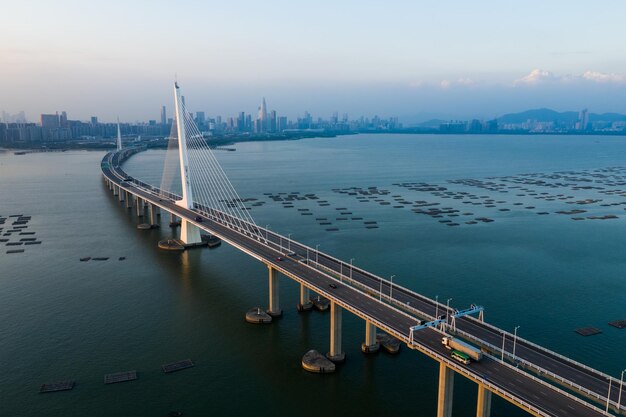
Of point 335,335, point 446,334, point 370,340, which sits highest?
point 446,334

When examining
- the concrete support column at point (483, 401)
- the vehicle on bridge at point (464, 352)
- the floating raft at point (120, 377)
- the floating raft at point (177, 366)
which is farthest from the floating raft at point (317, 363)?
the floating raft at point (120, 377)

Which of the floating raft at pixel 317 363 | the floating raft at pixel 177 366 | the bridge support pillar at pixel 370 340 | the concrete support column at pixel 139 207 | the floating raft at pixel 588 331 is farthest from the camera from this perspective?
the concrete support column at pixel 139 207

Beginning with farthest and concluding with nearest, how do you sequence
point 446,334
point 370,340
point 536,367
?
point 370,340 < point 446,334 < point 536,367

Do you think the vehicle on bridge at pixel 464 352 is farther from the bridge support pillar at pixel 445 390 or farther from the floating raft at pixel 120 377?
the floating raft at pixel 120 377

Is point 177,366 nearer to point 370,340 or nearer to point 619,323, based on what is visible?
point 370,340

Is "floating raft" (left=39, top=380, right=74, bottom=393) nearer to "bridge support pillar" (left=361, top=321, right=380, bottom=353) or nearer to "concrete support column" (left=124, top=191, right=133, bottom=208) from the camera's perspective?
"bridge support pillar" (left=361, top=321, right=380, bottom=353)

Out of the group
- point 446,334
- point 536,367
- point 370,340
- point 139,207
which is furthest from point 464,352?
point 139,207

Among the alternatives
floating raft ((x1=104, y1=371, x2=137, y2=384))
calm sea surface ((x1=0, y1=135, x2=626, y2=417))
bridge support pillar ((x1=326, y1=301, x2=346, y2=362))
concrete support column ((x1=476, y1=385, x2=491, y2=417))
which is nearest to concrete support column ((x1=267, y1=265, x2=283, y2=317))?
calm sea surface ((x1=0, y1=135, x2=626, y2=417))

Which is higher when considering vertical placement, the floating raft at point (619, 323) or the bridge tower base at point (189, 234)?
the bridge tower base at point (189, 234)
